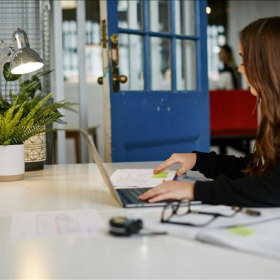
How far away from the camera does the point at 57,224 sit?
1.03m

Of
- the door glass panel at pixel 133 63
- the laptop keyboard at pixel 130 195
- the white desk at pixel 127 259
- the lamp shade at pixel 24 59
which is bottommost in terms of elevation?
the white desk at pixel 127 259

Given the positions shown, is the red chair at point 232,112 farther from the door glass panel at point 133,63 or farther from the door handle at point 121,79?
the door handle at point 121,79

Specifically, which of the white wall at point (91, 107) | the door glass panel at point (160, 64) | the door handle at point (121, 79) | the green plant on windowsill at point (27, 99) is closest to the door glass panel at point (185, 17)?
the door glass panel at point (160, 64)

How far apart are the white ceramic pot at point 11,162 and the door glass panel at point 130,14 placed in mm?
1518

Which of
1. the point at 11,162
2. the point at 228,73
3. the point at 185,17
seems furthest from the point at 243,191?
the point at 228,73

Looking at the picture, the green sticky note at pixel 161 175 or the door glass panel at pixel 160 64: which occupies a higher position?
the door glass panel at pixel 160 64

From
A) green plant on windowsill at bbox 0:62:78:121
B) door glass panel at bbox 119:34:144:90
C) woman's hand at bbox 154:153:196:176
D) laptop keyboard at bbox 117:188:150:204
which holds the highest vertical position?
door glass panel at bbox 119:34:144:90

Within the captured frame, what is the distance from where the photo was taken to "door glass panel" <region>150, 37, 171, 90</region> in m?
3.20

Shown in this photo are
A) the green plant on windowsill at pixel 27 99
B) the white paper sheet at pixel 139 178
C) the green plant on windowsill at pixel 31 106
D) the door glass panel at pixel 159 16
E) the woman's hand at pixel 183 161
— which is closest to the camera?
the white paper sheet at pixel 139 178

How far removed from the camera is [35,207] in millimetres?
1229

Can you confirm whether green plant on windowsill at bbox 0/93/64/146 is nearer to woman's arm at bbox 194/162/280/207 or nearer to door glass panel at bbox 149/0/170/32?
woman's arm at bbox 194/162/280/207

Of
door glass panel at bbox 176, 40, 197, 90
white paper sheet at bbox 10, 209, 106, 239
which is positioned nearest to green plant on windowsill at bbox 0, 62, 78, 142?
white paper sheet at bbox 10, 209, 106, 239

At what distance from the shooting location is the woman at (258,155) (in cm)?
116

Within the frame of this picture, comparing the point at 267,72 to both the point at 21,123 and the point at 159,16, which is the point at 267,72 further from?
the point at 159,16
